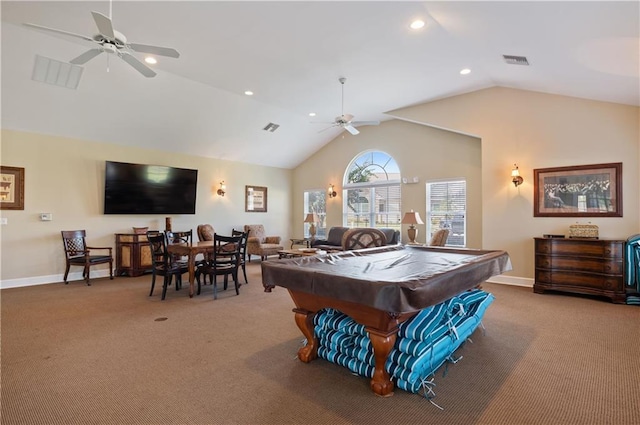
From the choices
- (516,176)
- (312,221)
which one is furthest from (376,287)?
(312,221)

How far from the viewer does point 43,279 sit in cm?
592

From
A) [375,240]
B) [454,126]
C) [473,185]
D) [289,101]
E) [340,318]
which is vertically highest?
[289,101]

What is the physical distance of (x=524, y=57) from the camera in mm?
4145

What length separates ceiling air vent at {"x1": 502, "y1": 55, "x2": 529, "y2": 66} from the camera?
4.22 meters

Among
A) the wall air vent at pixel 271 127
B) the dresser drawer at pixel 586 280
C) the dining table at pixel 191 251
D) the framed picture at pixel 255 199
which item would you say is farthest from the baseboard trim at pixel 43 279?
the dresser drawer at pixel 586 280

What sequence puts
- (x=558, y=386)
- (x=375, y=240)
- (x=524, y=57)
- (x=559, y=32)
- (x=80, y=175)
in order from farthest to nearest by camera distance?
(x=80, y=175), (x=375, y=240), (x=524, y=57), (x=559, y=32), (x=558, y=386)

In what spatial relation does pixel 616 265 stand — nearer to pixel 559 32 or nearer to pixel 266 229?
pixel 559 32

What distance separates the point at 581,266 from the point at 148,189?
27.0ft

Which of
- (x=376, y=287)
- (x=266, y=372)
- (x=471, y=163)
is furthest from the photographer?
(x=471, y=163)

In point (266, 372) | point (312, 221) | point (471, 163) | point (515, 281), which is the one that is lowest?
point (266, 372)

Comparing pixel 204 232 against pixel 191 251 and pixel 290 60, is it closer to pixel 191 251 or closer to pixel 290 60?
pixel 191 251

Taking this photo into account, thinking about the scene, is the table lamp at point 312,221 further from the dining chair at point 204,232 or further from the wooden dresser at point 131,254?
the wooden dresser at point 131,254

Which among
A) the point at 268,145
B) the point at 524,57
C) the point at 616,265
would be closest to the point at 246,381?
the point at 524,57

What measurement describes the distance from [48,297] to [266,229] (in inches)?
215
